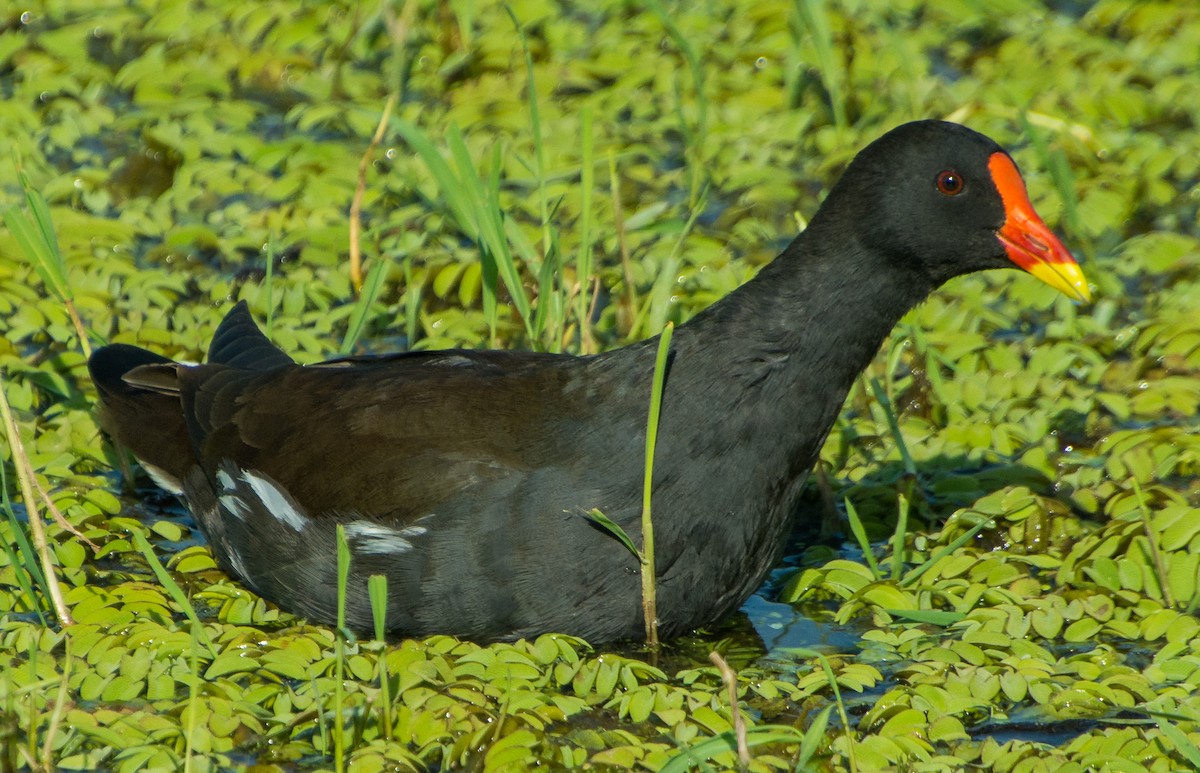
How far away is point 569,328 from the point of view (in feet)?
15.9

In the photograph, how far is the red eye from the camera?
3.66m

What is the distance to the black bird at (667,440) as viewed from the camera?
359 centimetres

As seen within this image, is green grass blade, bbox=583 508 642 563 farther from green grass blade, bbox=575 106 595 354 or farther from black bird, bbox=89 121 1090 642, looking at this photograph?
green grass blade, bbox=575 106 595 354

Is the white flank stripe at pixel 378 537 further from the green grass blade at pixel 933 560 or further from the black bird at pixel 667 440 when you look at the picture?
the green grass blade at pixel 933 560

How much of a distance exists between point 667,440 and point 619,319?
1634 mm

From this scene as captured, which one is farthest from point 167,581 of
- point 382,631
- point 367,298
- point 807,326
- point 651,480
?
point 807,326

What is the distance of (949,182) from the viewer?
12.0 feet

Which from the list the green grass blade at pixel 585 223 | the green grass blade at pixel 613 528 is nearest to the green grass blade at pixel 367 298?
the green grass blade at pixel 585 223

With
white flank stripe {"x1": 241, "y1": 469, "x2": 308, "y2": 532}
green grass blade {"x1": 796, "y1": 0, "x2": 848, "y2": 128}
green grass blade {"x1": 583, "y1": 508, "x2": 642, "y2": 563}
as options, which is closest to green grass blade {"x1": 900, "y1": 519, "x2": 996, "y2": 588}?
green grass blade {"x1": 583, "y1": 508, "x2": 642, "y2": 563}

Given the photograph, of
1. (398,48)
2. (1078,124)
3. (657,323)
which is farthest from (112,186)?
(1078,124)

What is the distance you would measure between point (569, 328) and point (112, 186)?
220cm

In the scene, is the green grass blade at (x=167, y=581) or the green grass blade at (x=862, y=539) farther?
the green grass blade at (x=862, y=539)

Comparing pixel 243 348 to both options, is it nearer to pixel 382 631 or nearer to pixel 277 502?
pixel 277 502

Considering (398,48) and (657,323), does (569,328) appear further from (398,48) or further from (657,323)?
(398,48)
